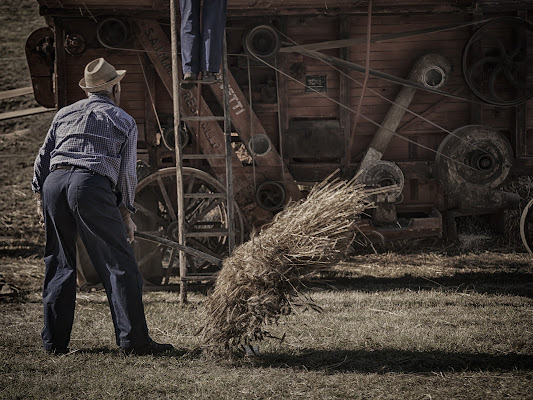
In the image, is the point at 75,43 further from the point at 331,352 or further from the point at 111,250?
the point at 331,352

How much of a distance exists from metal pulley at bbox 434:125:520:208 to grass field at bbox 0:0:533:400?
89cm

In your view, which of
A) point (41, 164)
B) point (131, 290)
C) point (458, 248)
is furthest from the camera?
point (458, 248)

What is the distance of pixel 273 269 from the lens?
418 cm

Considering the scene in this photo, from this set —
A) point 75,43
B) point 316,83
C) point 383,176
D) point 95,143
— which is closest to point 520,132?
point 383,176

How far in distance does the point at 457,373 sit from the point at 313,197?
5.13 feet

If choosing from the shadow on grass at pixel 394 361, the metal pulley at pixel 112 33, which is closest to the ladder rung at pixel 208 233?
the shadow on grass at pixel 394 361

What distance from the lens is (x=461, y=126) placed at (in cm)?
768

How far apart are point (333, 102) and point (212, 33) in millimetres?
2194

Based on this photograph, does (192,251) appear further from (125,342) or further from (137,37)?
(137,37)

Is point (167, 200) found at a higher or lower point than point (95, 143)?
lower

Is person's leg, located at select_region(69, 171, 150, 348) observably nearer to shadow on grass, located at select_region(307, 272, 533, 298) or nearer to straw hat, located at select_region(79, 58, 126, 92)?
straw hat, located at select_region(79, 58, 126, 92)

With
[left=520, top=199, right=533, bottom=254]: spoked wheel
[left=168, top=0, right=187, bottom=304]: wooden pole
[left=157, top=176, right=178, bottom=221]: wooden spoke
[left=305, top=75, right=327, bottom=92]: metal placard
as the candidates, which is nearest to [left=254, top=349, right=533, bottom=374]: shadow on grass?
[left=168, top=0, right=187, bottom=304]: wooden pole

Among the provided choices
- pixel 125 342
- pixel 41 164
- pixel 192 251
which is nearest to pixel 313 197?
pixel 192 251

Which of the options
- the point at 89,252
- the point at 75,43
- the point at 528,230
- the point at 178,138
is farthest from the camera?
the point at 528,230
